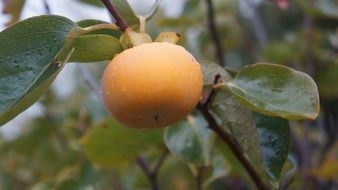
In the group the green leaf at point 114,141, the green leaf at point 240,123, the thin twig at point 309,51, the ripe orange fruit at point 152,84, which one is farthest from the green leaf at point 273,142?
the thin twig at point 309,51

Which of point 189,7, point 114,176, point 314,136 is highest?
point 189,7

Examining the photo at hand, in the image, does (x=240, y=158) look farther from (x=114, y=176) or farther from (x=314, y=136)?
(x=314, y=136)

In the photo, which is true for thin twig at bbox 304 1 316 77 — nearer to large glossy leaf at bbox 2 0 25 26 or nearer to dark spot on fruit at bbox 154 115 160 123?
large glossy leaf at bbox 2 0 25 26

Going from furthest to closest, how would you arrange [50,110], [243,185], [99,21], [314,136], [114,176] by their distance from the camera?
[314,136]
[50,110]
[243,185]
[114,176]
[99,21]

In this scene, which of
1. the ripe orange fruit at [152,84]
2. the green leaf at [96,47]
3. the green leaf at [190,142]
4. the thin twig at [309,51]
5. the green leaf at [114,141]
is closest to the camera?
the ripe orange fruit at [152,84]

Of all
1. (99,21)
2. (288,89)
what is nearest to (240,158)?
(288,89)

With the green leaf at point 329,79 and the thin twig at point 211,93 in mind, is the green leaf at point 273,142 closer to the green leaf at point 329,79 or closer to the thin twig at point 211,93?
the thin twig at point 211,93

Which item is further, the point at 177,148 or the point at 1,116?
the point at 177,148

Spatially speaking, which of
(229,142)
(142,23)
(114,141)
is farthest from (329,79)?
(142,23)
